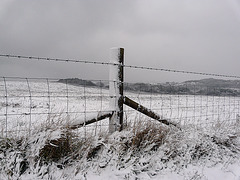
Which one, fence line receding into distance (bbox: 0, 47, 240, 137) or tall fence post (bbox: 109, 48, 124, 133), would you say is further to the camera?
tall fence post (bbox: 109, 48, 124, 133)

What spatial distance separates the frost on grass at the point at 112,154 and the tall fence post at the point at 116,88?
220 millimetres

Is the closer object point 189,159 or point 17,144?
point 17,144

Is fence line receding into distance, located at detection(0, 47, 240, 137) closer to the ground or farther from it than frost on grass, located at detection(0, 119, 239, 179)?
farther from it

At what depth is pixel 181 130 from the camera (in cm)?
356

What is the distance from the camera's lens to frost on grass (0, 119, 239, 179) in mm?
2197

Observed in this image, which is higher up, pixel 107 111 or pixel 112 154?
pixel 107 111

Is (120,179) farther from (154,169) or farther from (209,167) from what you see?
(209,167)

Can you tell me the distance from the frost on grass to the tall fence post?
22cm

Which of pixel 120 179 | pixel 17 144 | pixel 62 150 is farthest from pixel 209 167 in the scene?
pixel 17 144

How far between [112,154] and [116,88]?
42.2 inches

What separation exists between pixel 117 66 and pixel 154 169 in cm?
177

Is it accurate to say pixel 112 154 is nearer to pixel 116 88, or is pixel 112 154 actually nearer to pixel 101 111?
pixel 101 111

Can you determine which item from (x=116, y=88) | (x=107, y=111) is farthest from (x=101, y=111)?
(x=116, y=88)

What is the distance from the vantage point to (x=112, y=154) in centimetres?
258
